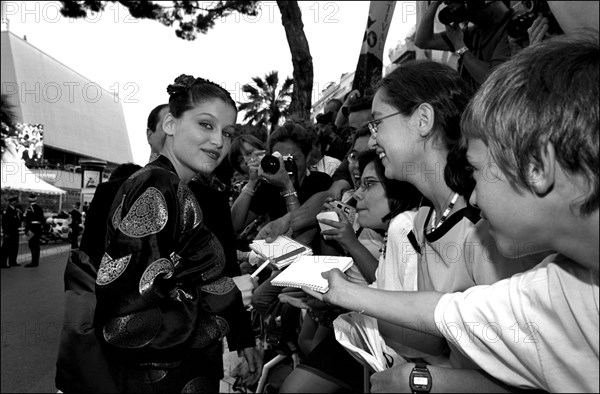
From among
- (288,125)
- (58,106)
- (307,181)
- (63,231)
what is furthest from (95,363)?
(58,106)

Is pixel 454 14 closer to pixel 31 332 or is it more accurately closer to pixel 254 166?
pixel 254 166

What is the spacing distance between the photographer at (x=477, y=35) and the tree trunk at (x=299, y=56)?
278 centimetres

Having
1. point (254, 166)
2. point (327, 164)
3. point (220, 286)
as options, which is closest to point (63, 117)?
point (327, 164)

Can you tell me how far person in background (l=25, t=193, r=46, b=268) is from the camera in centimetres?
1014

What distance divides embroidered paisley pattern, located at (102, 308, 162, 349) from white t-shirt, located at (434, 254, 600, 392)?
844 millimetres

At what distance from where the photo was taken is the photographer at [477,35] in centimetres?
241

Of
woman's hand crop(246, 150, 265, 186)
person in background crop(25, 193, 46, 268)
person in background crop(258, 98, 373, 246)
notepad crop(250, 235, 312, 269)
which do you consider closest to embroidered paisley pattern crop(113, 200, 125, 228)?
notepad crop(250, 235, 312, 269)

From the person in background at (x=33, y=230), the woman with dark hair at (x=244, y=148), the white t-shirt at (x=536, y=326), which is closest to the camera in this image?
the white t-shirt at (x=536, y=326)

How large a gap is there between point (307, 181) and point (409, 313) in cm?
215

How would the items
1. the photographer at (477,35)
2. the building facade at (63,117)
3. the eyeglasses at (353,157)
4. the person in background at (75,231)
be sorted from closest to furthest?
1. the photographer at (477,35)
2. the eyeglasses at (353,157)
3. the person in background at (75,231)
4. the building facade at (63,117)

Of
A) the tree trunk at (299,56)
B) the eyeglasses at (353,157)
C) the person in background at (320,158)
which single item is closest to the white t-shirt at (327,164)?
the person in background at (320,158)

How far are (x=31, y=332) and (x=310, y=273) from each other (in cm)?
497

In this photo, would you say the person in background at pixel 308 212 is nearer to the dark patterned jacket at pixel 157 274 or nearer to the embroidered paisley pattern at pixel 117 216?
the dark patterned jacket at pixel 157 274

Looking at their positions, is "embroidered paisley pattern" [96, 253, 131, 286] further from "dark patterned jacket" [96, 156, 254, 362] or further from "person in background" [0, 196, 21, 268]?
"person in background" [0, 196, 21, 268]
